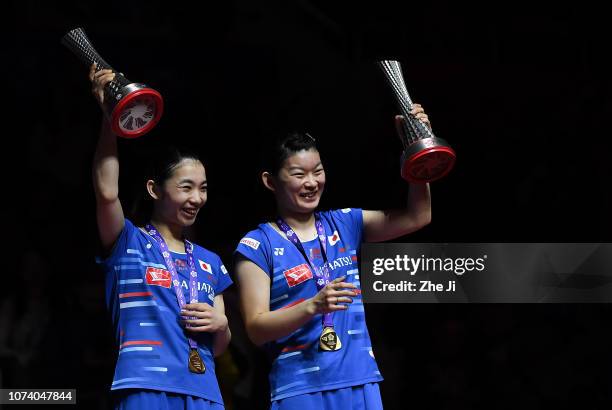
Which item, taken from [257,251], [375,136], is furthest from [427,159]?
[375,136]

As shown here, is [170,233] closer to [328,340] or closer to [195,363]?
[195,363]

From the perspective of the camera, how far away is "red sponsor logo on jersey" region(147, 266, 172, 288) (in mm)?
3807

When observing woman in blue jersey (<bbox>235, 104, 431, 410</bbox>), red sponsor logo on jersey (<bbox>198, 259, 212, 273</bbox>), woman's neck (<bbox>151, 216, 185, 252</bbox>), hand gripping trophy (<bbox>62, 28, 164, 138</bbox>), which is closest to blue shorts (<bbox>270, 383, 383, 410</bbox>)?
woman in blue jersey (<bbox>235, 104, 431, 410</bbox>)

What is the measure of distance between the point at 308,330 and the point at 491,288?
4.55 feet

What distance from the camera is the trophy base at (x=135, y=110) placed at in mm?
3654

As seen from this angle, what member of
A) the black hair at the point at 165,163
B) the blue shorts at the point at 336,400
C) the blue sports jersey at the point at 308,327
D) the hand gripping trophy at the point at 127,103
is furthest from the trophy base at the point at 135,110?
the blue shorts at the point at 336,400

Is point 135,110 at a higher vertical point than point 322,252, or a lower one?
higher

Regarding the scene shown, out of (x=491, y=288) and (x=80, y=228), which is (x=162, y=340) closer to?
(x=491, y=288)

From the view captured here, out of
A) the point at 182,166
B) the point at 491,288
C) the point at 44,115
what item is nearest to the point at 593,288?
the point at 491,288

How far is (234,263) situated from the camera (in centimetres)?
402

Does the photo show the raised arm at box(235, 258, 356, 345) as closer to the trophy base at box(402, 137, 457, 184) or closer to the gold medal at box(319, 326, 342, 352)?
the gold medal at box(319, 326, 342, 352)

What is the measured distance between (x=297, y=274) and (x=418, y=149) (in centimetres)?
63

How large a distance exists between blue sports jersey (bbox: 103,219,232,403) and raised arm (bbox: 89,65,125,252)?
9 cm

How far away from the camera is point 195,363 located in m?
3.77
